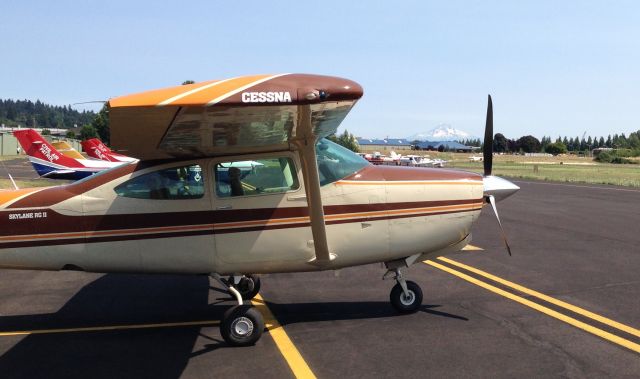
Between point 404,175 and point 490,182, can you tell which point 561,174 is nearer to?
point 490,182

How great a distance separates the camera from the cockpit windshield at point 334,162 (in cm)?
585

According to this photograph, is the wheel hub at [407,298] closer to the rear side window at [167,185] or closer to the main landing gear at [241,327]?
the main landing gear at [241,327]

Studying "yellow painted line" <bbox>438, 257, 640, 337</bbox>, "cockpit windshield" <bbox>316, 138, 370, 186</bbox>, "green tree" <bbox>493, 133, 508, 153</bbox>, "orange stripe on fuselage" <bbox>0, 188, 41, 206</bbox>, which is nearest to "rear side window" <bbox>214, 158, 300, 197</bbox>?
"cockpit windshield" <bbox>316, 138, 370, 186</bbox>

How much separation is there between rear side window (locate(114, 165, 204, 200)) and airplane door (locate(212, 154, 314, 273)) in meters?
0.20

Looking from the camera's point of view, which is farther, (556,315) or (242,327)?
(556,315)

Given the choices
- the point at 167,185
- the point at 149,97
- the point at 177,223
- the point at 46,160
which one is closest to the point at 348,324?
the point at 177,223

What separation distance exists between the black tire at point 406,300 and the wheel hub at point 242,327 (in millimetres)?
1805

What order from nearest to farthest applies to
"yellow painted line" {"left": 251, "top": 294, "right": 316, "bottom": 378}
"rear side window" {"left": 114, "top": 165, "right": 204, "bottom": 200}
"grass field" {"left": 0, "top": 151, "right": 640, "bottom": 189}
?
"yellow painted line" {"left": 251, "top": 294, "right": 316, "bottom": 378} < "rear side window" {"left": 114, "top": 165, "right": 204, "bottom": 200} < "grass field" {"left": 0, "top": 151, "right": 640, "bottom": 189}

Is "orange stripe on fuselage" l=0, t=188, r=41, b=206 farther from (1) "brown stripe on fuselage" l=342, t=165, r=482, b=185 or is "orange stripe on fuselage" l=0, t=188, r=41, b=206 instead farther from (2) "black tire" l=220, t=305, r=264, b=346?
(1) "brown stripe on fuselage" l=342, t=165, r=482, b=185

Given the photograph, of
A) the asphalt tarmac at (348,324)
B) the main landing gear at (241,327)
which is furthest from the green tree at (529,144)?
the main landing gear at (241,327)

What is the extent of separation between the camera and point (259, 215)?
221 inches

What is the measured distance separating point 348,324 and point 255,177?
72.6 inches

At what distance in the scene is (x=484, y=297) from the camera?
703 cm

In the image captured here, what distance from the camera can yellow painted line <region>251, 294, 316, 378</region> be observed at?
465 centimetres
